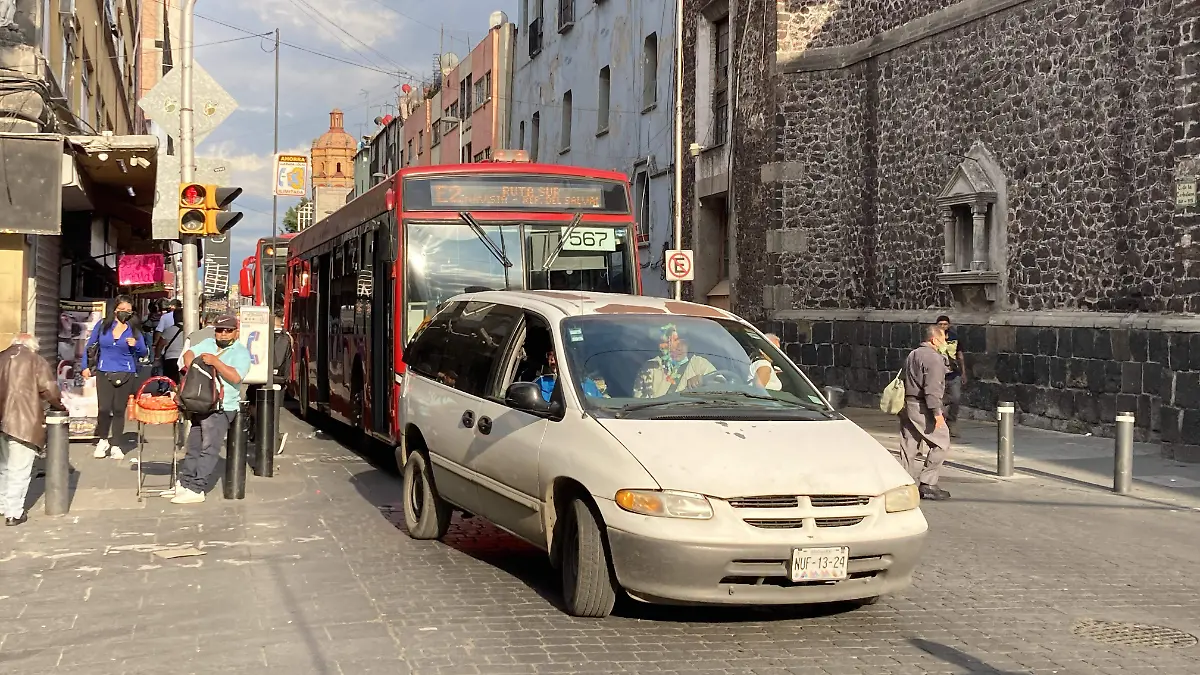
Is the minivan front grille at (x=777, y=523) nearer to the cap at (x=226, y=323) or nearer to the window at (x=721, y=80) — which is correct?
the cap at (x=226, y=323)

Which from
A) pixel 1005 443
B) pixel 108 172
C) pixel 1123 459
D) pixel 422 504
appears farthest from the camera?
pixel 108 172

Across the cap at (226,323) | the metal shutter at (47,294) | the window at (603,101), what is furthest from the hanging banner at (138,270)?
the window at (603,101)

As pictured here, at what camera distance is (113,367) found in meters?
14.4

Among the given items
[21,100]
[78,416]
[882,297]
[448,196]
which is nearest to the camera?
[448,196]

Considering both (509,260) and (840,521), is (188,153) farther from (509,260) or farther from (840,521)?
(840,521)

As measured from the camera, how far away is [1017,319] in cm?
1911

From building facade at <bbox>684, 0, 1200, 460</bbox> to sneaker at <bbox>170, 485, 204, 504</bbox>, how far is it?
10.8 meters

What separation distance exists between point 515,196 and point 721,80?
16688 millimetres

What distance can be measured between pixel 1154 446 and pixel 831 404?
10010mm

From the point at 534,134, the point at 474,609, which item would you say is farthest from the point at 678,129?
the point at 474,609

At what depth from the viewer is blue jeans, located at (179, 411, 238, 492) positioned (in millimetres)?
10906

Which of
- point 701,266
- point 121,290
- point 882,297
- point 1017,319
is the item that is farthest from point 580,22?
point 1017,319

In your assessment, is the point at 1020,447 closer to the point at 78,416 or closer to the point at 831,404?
the point at 831,404

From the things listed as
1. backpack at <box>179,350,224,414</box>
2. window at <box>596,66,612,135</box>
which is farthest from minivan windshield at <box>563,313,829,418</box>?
window at <box>596,66,612,135</box>
